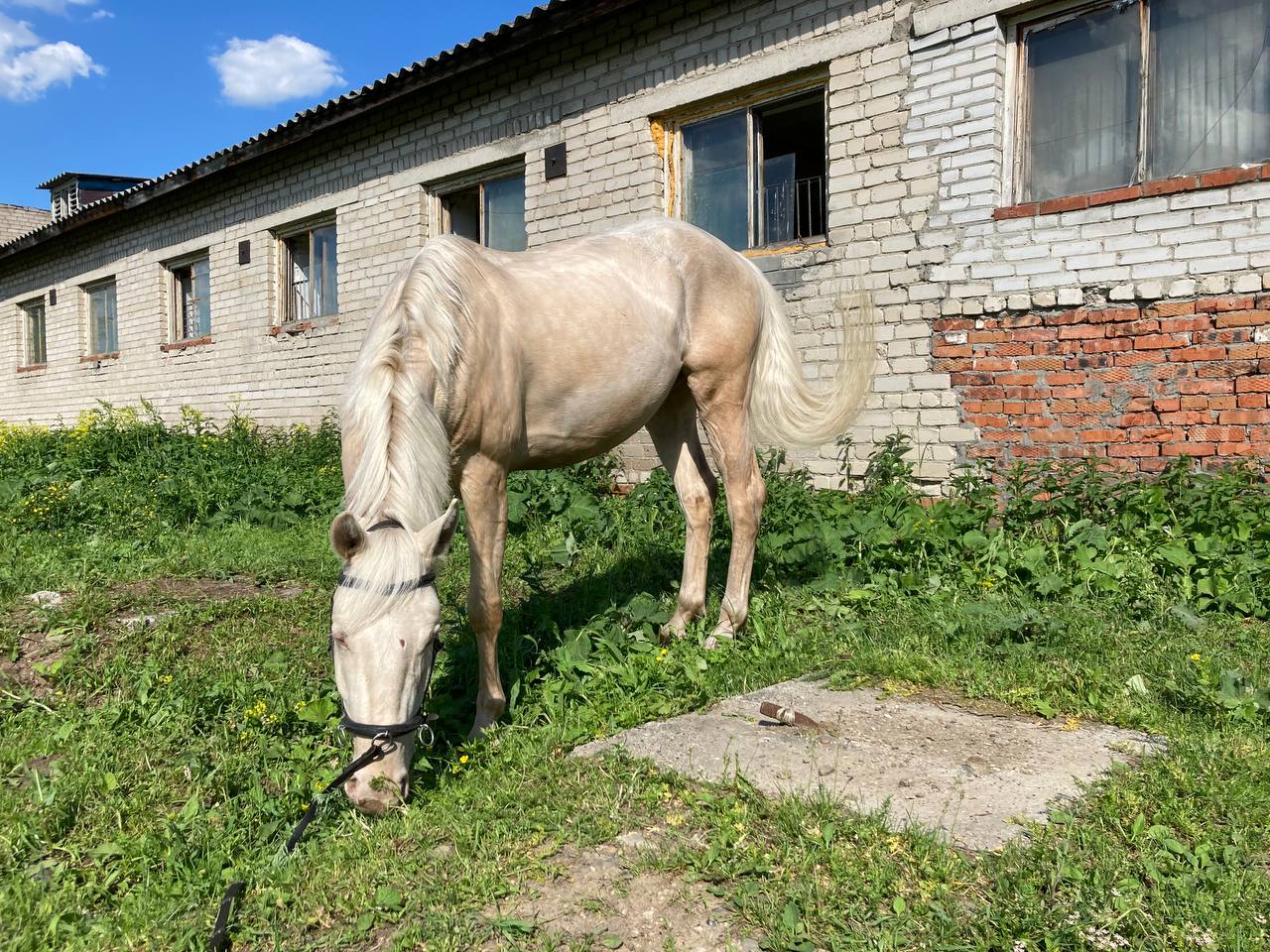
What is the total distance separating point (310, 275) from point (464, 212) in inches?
118

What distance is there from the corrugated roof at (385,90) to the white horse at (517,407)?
4.52 meters

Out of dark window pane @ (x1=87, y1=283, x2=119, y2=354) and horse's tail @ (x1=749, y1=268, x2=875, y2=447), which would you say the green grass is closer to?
horse's tail @ (x1=749, y1=268, x2=875, y2=447)

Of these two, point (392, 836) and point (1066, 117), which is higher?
point (1066, 117)

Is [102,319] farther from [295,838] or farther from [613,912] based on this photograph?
Answer: [613,912]

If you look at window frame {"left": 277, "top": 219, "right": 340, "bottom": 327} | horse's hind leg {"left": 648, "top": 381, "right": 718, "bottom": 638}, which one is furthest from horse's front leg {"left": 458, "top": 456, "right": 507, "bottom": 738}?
window frame {"left": 277, "top": 219, "right": 340, "bottom": 327}

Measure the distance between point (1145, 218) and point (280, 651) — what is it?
17.3 ft

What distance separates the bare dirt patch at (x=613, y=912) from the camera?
6.08ft

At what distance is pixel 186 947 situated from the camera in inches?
76.9

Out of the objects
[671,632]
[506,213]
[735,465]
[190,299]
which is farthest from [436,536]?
[190,299]

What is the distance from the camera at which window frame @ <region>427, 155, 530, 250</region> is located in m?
8.90

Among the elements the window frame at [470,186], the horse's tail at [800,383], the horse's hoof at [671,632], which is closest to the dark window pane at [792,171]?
the window frame at [470,186]

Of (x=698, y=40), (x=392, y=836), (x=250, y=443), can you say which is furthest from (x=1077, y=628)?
(x=250, y=443)

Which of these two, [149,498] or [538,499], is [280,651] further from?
[149,498]

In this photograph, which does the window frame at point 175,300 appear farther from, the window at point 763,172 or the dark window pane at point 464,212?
the window at point 763,172
